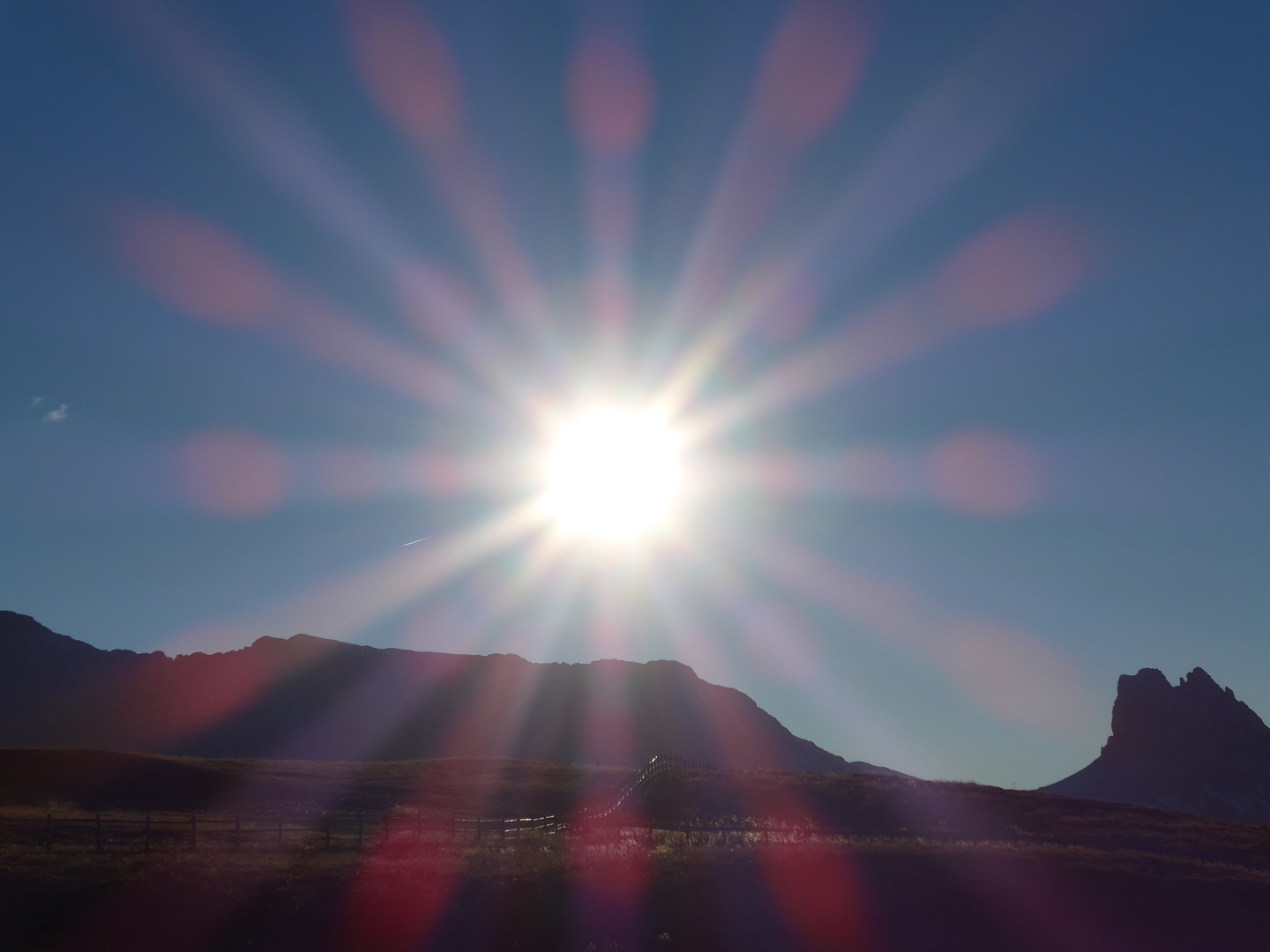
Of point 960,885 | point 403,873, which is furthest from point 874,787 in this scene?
point 403,873

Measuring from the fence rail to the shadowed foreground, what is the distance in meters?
0.58

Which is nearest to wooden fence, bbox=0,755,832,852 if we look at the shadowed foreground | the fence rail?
the fence rail

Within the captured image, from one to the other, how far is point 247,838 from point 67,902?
32.0 ft

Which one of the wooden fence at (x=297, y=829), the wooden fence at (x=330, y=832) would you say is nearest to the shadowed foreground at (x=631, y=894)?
the wooden fence at (x=330, y=832)

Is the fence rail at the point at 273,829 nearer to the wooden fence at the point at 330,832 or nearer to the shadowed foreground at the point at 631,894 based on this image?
the wooden fence at the point at 330,832

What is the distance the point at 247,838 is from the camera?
1410 inches

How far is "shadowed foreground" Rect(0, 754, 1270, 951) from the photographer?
25.9m

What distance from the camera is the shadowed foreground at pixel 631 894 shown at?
85.1ft

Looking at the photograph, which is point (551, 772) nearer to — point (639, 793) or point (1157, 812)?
point (639, 793)

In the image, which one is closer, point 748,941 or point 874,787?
point 748,941

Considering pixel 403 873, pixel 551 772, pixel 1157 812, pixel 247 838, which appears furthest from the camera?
pixel 551 772

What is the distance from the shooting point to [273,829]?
38031mm

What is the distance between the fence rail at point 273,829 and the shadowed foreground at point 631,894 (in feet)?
1.90

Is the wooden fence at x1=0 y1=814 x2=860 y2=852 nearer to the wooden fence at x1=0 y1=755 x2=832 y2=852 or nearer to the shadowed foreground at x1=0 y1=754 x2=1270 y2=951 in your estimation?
the wooden fence at x1=0 y1=755 x2=832 y2=852
